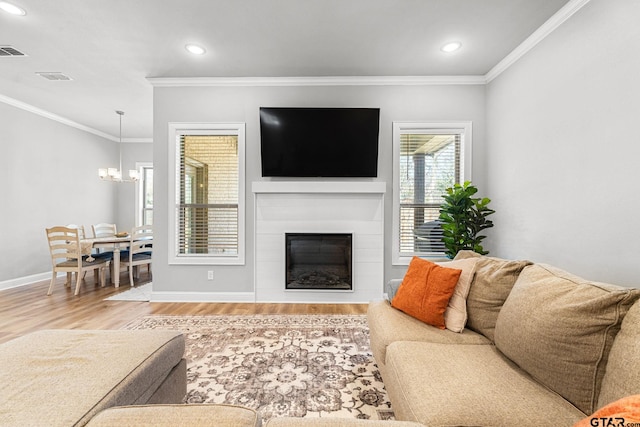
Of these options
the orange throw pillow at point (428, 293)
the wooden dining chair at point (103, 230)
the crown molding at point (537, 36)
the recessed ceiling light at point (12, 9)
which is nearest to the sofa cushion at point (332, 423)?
the orange throw pillow at point (428, 293)

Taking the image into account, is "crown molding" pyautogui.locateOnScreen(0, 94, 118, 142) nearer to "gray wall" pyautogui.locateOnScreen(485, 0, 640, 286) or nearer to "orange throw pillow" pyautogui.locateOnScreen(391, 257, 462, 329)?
"orange throw pillow" pyautogui.locateOnScreen(391, 257, 462, 329)

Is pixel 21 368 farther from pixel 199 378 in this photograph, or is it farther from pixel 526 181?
pixel 526 181

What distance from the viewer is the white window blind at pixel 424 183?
3.57 meters

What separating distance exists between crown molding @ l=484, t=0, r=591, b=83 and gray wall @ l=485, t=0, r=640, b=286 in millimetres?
55

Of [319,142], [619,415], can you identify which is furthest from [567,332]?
[319,142]

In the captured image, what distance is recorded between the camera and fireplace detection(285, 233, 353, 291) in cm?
357

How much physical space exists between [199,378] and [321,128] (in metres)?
2.78

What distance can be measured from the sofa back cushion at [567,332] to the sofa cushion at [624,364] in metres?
0.03

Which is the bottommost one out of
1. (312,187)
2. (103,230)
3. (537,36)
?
(103,230)

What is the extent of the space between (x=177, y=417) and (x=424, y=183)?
3.41 meters

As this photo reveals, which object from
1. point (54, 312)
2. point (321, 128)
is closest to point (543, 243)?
point (321, 128)

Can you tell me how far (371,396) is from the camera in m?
1.73

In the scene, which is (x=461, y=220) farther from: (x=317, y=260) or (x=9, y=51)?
(x=9, y=51)

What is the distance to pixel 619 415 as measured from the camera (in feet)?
1.89
